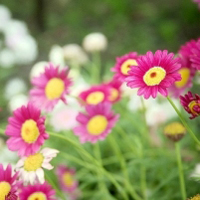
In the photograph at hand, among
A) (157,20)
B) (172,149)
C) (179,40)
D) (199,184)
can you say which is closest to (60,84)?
(199,184)

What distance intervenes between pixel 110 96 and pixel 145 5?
142cm

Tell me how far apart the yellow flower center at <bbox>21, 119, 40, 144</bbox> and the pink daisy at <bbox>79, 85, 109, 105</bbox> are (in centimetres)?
16

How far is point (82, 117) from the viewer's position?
25.3 inches

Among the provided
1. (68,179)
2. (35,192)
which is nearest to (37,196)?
(35,192)

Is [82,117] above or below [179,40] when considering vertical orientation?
below

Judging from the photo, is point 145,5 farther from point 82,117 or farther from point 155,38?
point 82,117

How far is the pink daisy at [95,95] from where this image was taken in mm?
649

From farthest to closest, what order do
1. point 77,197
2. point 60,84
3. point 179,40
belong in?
point 179,40, point 77,197, point 60,84

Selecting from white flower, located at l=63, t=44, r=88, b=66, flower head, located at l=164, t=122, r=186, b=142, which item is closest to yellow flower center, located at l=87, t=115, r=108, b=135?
flower head, located at l=164, t=122, r=186, b=142

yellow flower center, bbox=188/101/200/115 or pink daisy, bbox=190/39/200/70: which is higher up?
pink daisy, bbox=190/39/200/70

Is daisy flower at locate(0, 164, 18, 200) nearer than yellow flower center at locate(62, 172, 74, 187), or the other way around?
daisy flower at locate(0, 164, 18, 200)

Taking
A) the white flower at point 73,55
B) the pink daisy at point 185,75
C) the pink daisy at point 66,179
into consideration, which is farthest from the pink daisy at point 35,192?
the white flower at point 73,55

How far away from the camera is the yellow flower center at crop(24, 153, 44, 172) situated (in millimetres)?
505

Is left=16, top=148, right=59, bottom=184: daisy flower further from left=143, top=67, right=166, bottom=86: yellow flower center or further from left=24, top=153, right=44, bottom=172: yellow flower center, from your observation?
left=143, top=67, right=166, bottom=86: yellow flower center
